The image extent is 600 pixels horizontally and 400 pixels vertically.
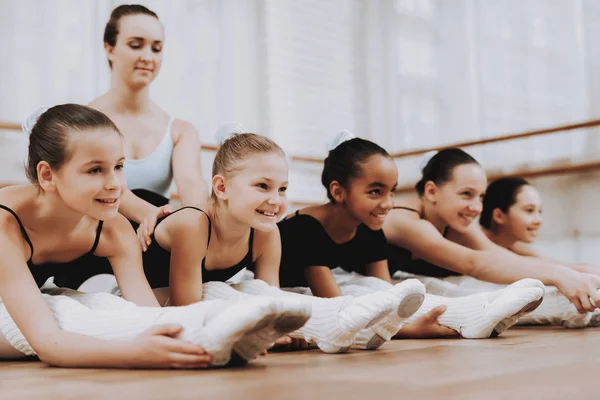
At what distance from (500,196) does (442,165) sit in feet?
1.21

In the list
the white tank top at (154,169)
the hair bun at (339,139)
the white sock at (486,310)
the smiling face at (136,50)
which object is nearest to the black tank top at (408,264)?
the hair bun at (339,139)

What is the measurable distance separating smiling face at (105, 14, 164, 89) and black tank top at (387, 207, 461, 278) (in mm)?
818

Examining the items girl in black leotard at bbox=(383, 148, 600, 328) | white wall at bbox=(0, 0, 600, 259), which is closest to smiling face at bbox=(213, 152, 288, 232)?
girl in black leotard at bbox=(383, 148, 600, 328)

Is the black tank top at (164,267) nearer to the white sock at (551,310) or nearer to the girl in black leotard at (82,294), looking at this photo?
the girl in black leotard at (82,294)

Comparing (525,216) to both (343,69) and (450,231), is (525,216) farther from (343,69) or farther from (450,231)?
(343,69)

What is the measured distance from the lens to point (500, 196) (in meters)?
2.35

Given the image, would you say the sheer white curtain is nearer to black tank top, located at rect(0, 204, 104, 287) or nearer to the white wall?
the white wall

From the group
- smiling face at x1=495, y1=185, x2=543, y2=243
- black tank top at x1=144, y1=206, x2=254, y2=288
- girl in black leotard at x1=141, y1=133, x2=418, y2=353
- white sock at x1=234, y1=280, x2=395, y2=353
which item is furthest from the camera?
smiling face at x1=495, y1=185, x2=543, y2=243

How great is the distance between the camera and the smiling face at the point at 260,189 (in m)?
1.41

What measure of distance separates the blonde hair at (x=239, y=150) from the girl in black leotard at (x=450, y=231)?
594 mm

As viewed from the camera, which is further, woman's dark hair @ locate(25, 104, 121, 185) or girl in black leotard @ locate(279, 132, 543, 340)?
girl in black leotard @ locate(279, 132, 543, 340)

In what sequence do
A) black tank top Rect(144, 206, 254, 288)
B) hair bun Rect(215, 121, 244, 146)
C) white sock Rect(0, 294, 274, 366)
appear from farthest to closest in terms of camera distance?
1. hair bun Rect(215, 121, 244, 146)
2. black tank top Rect(144, 206, 254, 288)
3. white sock Rect(0, 294, 274, 366)

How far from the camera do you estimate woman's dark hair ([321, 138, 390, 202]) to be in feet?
5.89

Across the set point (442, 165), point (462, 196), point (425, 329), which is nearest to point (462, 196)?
point (462, 196)
